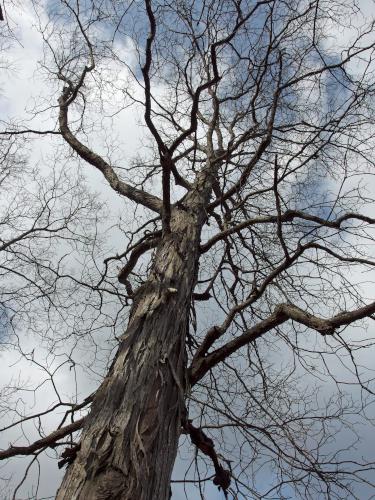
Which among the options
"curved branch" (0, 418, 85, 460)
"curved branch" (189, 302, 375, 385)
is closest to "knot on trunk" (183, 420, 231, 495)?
"curved branch" (189, 302, 375, 385)

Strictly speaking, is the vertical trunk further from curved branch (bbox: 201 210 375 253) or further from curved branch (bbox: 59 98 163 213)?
curved branch (bbox: 59 98 163 213)

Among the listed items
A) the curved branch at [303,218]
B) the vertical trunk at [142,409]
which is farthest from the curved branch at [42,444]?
the curved branch at [303,218]

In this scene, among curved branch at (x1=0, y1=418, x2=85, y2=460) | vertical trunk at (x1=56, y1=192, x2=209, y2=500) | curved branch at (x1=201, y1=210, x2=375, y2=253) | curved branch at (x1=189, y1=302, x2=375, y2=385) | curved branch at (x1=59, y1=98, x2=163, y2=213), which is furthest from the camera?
curved branch at (x1=59, y1=98, x2=163, y2=213)

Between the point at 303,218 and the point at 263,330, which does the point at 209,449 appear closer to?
the point at 263,330

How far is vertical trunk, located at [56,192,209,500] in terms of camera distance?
1751 millimetres

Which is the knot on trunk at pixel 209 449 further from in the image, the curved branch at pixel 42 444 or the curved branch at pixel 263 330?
the curved branch at pixel 42 444

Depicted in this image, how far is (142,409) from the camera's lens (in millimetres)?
2027

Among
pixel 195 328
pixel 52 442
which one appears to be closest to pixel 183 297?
pixel 195 328

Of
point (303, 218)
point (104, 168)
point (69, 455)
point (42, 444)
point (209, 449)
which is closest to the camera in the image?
point (69, 455)

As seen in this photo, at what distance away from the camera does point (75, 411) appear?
9.34 feet

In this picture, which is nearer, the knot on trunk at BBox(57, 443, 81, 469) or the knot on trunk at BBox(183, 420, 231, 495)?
the knot on trunk at BBox(57, 443, 81, 469)

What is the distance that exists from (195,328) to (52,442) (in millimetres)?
1249

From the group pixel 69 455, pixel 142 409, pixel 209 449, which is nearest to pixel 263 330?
pixel 209 449

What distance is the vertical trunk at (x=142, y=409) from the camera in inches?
68.9
